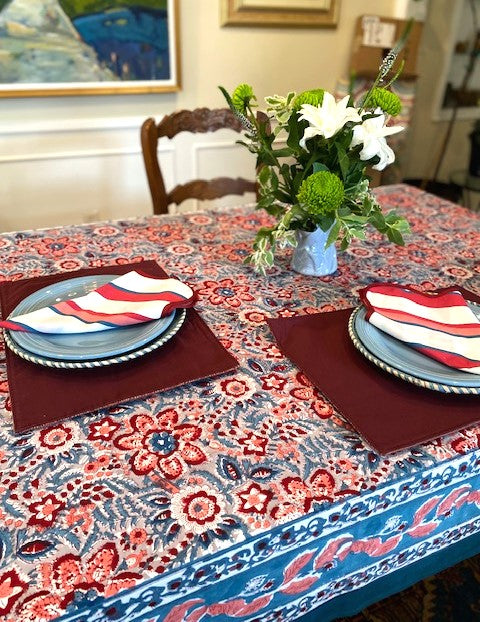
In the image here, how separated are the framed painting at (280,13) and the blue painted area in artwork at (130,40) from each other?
0.31m

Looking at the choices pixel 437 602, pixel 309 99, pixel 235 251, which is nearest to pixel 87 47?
pixel 235 251

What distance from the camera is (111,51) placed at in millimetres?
2006

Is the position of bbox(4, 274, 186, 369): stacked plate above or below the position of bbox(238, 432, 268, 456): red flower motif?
above

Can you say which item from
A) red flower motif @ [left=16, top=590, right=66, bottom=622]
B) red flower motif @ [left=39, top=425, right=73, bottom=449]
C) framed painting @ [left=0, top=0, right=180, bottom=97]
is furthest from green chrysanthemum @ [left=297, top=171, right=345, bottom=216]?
framed painting @ [left=0, top=0, right=180, bottom=97]

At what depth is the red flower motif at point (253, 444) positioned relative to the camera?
60cm

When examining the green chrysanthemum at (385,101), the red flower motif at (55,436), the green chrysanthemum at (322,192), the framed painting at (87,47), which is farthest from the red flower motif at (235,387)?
the framed painting at (87,47)

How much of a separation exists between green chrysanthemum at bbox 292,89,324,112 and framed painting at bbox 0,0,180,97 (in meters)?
1.47

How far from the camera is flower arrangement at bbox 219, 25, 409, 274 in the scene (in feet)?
2.61

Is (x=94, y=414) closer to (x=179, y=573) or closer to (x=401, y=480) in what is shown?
(x=179, y=573)

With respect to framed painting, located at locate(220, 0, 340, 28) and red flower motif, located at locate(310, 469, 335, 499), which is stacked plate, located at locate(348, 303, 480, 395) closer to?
red flower motif, located at locate(310, 469, 335, 499)

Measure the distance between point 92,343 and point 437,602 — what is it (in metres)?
1.05

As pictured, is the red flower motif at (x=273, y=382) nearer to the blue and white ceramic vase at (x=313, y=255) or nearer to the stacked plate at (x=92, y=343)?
the stacked plate at (x=92, y=343)

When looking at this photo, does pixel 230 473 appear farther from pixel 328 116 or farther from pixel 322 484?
pixel 328 116

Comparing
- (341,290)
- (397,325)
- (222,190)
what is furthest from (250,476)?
(222,190)
